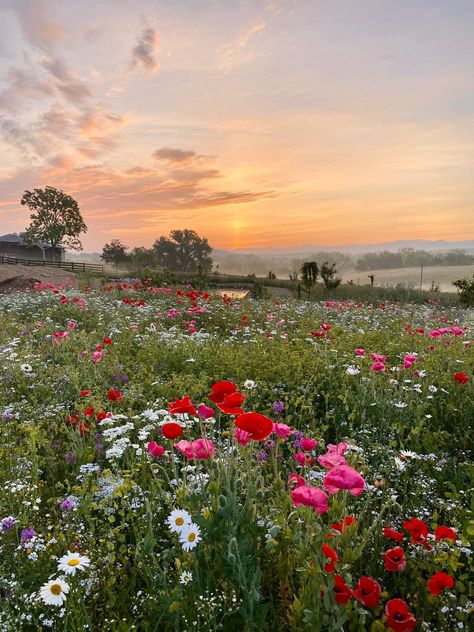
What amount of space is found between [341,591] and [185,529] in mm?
773

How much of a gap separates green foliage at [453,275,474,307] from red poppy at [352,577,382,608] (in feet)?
68.6

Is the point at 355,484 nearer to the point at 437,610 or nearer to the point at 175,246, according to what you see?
the point at 437,610

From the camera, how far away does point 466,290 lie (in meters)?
20.3

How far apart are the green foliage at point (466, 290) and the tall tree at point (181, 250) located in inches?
2424

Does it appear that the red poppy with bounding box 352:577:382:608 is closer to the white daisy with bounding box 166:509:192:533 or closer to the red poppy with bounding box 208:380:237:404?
the white daisy with bounding box 166:509:192:533

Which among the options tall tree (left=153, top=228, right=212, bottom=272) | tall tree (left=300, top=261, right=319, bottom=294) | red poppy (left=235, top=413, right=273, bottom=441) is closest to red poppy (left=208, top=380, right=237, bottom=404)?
red poppy (left=235, top=413, right=273, bottom=441)

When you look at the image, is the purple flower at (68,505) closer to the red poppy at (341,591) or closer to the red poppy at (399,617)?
the red poppy at (341,591)

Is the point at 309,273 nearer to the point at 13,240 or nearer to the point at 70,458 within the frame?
the point at 70,458

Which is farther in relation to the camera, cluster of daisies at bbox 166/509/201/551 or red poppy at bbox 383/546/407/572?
cluster of daisies at bbox 166/509/201/551

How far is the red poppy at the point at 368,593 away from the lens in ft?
5.90

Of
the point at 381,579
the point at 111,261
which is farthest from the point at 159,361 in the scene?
the point at 111,261

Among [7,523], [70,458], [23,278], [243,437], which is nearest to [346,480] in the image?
[243,437]

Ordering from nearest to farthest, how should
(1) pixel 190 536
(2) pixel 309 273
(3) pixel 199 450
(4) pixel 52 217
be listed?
1. (1) pixel 190 536
2. (3) pixel 199 450
3. (2) pixel 309 273
4. (4) pixel 52 217

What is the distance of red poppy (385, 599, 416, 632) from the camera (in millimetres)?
1771
